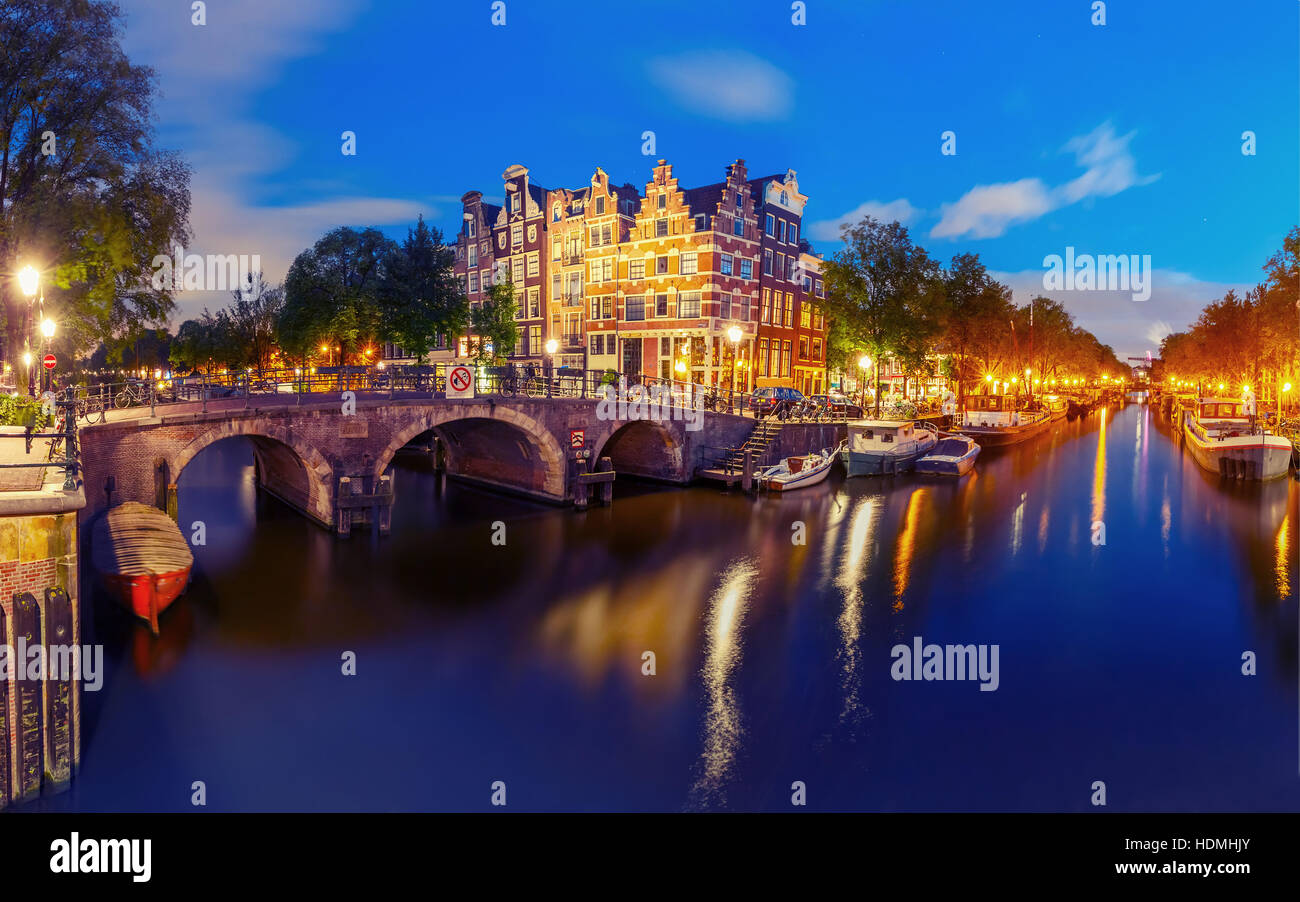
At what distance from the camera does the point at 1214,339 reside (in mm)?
72500

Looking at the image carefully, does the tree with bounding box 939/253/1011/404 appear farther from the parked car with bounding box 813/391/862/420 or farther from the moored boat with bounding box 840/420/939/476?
the moored boat with bounding box 840/420/939/476

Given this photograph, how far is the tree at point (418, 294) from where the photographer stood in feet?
145

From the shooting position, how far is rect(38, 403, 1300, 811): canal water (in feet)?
40.7

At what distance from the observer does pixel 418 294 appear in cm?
4462

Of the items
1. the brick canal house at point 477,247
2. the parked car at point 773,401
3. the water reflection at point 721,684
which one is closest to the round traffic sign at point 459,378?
the water reflection at point 721,684

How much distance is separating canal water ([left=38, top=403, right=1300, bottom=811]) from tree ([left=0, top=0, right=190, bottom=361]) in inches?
379

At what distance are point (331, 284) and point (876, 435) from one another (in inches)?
1435

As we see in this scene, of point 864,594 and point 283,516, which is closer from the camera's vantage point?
point 864,594

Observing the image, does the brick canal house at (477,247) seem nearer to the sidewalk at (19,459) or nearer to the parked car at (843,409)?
the parked car at (843,409)

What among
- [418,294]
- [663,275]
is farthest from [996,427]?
[418,294]

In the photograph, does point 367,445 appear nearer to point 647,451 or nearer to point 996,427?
point 647,451
